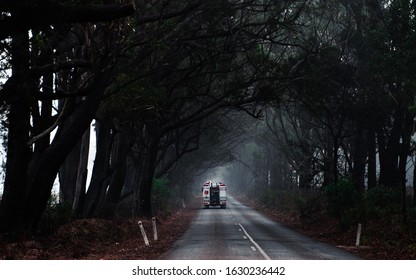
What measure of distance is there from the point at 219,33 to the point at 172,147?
37057mm

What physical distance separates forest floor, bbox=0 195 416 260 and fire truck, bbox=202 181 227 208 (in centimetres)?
4264

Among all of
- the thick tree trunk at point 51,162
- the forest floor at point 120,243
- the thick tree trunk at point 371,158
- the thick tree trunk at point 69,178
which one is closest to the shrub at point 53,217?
the forest floor at point 120,243

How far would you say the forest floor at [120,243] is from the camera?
18.4 m

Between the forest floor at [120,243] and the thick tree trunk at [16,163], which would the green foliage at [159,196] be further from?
the thick tree trunk at [16,163]

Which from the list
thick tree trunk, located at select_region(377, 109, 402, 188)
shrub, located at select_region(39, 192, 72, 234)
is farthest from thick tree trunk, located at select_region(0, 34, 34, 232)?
thick tree trunk, located at select_region(377, 109, 402, 188)

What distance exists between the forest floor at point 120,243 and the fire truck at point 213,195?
1679 inches

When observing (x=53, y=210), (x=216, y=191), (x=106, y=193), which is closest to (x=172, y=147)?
(x=216, y=191)

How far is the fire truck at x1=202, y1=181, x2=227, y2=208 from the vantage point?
7412 cm

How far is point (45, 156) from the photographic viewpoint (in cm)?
1973

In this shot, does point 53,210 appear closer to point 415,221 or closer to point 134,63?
point 134,63

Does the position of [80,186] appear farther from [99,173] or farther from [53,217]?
[53,217]

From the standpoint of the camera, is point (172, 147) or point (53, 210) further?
point (172, 147)

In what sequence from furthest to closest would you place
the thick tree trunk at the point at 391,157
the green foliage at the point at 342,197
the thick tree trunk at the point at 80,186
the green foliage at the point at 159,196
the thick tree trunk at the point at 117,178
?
the green foliage at the point at 159,196 < the thick tree trunk at the point at 391,157 < the green foliage at the point at 342,197 < the thick tree trunk at the point at 117,178 < the thick tree trunk at the point at 80,186

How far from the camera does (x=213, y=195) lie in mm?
75500
